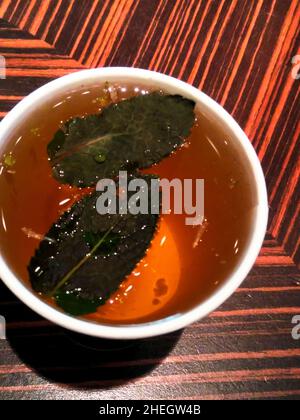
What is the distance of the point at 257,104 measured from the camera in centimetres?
112

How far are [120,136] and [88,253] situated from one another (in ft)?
0.68

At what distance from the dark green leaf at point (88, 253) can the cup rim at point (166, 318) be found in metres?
0.05

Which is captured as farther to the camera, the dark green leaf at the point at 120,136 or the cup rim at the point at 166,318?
the dark green leaf at the point at 120,136

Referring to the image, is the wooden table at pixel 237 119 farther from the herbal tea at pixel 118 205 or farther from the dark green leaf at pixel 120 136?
the dark green leaf at pixel 120 136

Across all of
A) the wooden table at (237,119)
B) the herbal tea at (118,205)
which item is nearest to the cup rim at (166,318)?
the herbal tea at (118,205)

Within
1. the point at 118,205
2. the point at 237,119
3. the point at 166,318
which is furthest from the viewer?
the point at 237,119

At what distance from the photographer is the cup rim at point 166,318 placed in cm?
75

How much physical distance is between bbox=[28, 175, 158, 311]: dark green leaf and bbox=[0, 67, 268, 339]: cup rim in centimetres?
5

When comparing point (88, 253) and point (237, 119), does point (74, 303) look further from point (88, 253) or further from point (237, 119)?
point (237, 119)

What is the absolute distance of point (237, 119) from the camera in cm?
111

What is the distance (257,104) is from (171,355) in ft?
1.74

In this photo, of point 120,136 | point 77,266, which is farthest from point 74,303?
point 120,136
